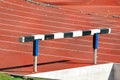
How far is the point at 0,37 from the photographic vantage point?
11.9m

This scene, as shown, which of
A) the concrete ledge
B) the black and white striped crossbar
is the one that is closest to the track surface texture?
the concrete ledge

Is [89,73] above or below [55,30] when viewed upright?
below

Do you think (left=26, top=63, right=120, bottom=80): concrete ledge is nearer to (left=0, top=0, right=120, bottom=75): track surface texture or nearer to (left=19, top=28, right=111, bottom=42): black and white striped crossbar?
(left=0, top=0, right=120, bottom=75): track surface texture

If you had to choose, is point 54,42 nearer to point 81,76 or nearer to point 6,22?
point 6,22

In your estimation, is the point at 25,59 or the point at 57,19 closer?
the point at 25,59

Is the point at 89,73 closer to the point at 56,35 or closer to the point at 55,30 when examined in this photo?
the point at 56,35

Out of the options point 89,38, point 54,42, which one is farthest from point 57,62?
point 89,38

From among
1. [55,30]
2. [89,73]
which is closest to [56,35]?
[89,73]

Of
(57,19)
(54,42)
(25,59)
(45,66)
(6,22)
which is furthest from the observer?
(57,19)

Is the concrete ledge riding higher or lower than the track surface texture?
lower

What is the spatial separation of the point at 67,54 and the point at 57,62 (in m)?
0.97

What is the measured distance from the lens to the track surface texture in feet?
32.4

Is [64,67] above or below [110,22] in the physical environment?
below

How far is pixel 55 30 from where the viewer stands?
1349 cm
